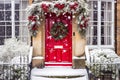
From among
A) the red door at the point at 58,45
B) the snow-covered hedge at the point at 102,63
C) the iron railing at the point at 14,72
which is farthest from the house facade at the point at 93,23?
the iron railing at the point at 14,72

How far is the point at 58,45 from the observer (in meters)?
15.9

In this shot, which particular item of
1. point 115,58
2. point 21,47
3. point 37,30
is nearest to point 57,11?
point 37,30

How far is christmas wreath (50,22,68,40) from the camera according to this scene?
15.7m

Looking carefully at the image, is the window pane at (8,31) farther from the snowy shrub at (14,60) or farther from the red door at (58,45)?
the red door at (58,45)

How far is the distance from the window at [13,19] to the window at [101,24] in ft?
9.76

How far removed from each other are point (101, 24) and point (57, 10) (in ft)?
7.89

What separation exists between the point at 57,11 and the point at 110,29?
2.80m

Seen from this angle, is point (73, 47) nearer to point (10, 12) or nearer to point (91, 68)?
point (91, 68)

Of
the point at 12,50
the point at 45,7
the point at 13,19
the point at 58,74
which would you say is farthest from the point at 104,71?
the point at 13,19

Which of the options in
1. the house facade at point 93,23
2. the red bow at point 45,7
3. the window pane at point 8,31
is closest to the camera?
the red bow at point 45,7

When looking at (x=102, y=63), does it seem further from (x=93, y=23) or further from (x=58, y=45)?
(x=93, y=23)

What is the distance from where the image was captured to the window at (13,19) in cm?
1631

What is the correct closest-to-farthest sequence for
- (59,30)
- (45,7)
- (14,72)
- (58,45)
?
(14,72) < (45,7) < (59,30) < (58,45)

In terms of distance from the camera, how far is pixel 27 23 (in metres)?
15.4
